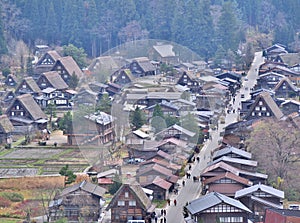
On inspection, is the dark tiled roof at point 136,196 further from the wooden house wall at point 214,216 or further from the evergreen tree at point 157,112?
the evergreen tree at point 157,112

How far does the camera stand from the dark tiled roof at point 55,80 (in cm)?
2444

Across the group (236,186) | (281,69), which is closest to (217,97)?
(281,69)

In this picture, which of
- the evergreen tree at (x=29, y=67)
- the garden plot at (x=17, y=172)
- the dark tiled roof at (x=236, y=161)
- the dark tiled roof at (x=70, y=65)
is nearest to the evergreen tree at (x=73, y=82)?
the dark tiled roof at (x=70, y=65)

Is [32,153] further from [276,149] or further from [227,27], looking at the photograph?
[227,27]

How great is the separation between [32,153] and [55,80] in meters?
7.22

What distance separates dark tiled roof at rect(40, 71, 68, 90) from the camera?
24.4 meters

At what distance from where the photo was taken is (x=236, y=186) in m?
13.6

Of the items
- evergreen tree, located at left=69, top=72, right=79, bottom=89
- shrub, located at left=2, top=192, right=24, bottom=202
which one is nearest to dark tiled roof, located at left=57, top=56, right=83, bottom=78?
evergreen tree, located at left=69, top=72, right=79, bottom=89

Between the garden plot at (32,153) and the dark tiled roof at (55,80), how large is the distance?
633cm

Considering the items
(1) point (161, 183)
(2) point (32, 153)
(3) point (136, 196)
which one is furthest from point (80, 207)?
(2) point (32, 153)

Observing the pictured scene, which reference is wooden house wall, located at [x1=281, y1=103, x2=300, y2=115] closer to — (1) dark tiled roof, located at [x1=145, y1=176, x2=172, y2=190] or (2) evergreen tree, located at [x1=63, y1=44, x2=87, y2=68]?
(1) dark tiled roof, located at [x1=145, y1=176, x2=172, y2=190]

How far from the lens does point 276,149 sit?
14781mm

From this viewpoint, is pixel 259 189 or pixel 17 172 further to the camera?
pixel 17 172

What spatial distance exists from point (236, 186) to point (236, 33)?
59.2ft
